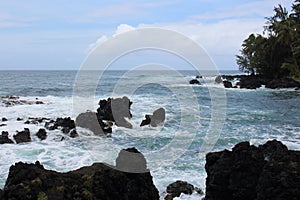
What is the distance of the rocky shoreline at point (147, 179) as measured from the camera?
20.2 ft

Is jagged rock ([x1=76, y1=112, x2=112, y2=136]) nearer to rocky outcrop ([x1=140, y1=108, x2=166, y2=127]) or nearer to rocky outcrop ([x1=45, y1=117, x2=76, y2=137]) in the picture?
rocky outcrop ([x1=45, y1=117, x2=76, y2=137])

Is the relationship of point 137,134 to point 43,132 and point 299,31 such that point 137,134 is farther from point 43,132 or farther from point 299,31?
point 299,31

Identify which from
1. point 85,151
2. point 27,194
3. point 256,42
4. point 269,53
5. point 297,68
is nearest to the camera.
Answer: point 27,194

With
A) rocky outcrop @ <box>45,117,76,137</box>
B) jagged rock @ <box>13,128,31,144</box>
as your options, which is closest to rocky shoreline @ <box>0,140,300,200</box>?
jagged rock @ <box>13,128,31,144</box>

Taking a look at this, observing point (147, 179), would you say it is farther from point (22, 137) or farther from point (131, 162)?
point (22, 137)

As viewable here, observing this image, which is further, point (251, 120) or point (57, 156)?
point (251, 120)

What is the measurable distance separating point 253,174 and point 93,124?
1146 centimetres

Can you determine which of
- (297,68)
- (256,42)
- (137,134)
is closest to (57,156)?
(137,134)

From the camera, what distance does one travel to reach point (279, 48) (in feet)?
154

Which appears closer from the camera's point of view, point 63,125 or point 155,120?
point 63,125

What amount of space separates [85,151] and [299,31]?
40.2 metres

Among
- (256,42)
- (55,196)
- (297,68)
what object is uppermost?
(256,42)

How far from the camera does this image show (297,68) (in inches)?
1678

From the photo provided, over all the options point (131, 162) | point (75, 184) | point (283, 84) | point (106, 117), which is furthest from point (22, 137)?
point (283, 84)
